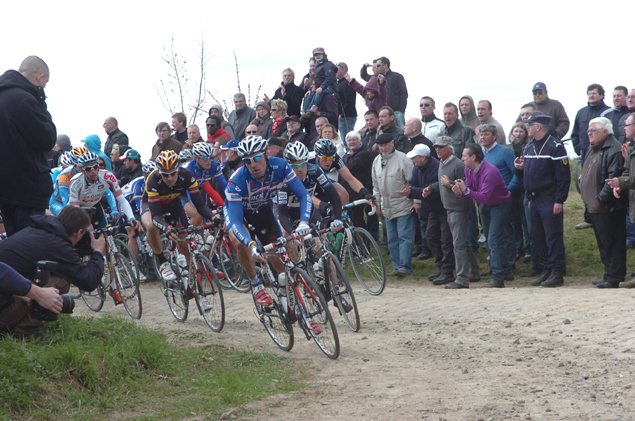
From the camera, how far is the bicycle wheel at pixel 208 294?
30.3 ft

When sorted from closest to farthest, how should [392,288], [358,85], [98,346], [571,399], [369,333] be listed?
[571,399] < [98,346] < [369,333] < [392,288] < [358,85]

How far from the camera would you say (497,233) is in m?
11.7

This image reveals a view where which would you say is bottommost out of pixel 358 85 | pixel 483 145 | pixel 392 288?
pixel 392 288

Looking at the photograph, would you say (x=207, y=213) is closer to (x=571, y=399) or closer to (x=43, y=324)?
(x=43, y=324)

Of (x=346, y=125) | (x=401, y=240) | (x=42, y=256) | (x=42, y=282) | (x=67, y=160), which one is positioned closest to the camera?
(x=42, y=282)

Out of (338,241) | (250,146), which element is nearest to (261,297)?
(250,146)

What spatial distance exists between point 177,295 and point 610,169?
6.72 m

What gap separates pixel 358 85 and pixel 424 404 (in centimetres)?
1073

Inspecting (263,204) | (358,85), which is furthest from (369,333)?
(358,85)

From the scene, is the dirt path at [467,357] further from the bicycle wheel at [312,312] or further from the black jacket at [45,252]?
the black jacket at [45,252]

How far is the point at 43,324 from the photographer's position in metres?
6.87

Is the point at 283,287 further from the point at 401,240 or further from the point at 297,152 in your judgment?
the point at 401,240

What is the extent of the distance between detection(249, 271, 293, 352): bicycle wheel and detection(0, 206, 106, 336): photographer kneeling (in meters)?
2.10

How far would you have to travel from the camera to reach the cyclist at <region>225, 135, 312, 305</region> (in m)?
8.25
